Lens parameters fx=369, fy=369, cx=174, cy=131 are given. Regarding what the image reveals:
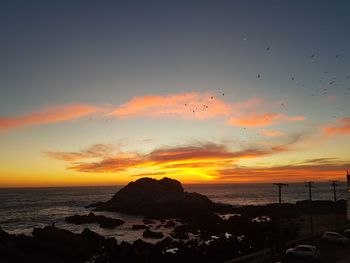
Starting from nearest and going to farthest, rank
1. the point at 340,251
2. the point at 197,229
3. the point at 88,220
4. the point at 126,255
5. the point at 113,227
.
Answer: the point at 340,251, the point at 126,255, the point at 197,229, the point at 113,227, the point at 88,220

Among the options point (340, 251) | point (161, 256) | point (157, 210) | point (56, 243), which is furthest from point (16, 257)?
point (157, 210)

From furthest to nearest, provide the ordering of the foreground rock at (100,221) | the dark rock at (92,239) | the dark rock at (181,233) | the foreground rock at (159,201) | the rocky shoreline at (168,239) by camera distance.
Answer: the foreground rock at (159,201)
the foreground rock at (100,221)
the dark rock at (181,233)
the dark rock at (92,239)
the rocky shoreline at (168,239)

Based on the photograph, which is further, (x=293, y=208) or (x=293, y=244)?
(x=293, y=208)

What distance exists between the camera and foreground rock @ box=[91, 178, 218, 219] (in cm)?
Result: 10554

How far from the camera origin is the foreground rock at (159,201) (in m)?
106

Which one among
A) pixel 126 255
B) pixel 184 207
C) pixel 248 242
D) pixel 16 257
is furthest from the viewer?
pixel 184 207

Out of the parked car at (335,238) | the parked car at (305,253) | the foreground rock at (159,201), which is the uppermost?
the foreground rock at (159,201)

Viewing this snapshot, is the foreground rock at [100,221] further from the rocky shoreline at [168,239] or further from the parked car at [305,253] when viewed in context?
the parked car at [305,253]

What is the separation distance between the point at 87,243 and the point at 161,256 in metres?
14.7

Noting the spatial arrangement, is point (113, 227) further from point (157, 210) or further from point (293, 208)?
point (293, 208)

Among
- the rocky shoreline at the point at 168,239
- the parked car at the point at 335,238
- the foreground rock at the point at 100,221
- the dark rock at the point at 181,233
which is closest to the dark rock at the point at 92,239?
the rocky shoreline at the point at 168,239

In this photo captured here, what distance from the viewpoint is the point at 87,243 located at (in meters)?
53.0

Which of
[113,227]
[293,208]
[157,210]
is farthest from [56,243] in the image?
[293,208]

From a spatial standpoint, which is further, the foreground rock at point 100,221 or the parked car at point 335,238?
the foreground rock at point 100,221
